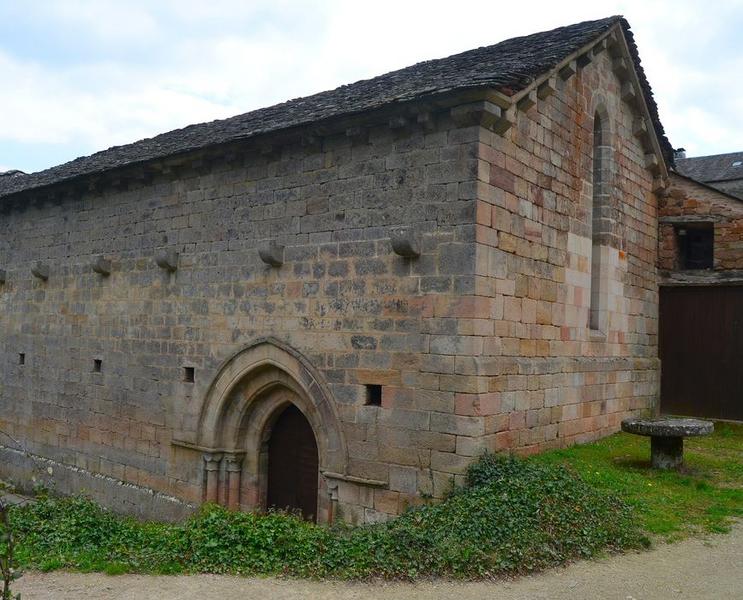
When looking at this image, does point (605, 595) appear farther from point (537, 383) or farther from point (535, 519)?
point (537, 383)

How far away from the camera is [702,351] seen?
12.4m

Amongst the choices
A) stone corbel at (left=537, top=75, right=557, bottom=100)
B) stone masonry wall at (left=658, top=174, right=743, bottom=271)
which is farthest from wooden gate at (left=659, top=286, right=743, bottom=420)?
stone corbel at (left=537, top=75, right=557, bottom=100)

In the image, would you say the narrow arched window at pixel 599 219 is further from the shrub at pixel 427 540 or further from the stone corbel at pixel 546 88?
the shrub at pixel 427 540

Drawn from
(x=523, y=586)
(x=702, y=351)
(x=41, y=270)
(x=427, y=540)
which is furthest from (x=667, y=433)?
(x=41, y=270)

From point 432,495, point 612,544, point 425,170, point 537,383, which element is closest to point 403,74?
point 425,170

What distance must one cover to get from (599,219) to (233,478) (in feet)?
20.7

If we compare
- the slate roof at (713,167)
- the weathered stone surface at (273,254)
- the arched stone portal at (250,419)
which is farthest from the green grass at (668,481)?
the slate roof at (713,167)

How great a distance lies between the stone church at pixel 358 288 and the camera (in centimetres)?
778

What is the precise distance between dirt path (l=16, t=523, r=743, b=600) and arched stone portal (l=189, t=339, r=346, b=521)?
3.06 metres

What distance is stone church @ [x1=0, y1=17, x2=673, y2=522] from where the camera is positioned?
306 inches

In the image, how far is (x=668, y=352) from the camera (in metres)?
12.8

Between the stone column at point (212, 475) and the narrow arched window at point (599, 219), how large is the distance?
216 inches

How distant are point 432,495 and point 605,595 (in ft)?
7.80

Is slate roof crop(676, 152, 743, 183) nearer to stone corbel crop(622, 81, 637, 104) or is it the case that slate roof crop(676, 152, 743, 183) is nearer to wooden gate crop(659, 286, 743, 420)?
wooden gate crop(659, 286, 743, 420)
